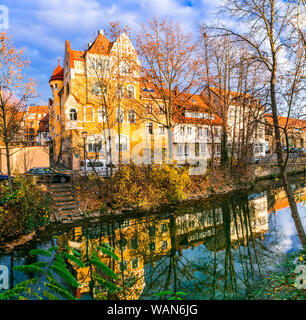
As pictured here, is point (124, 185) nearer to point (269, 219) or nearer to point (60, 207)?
point (60, 207)

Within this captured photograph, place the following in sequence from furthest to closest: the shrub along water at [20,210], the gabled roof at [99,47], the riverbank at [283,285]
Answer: the gabled roof at [99,47] → the shrub along water at [20,210] → the riverbank at [283,285]

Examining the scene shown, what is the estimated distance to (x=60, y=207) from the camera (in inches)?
570

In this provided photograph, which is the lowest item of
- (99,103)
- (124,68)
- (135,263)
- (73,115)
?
(135,263)

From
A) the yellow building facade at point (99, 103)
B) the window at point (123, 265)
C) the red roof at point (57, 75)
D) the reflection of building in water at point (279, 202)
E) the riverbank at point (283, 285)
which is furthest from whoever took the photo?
the red roof at point (57, 75)

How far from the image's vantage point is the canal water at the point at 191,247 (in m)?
7.11

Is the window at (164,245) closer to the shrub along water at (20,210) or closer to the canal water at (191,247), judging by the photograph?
the canal water at (191,247)

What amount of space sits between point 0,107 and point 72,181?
689 centimetres

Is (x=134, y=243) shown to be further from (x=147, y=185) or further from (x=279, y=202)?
(x=279, y=202)

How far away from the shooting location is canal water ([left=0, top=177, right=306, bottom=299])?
23.3ft

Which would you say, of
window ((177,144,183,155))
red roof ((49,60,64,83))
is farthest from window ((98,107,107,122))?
window ((177,144,183,155))

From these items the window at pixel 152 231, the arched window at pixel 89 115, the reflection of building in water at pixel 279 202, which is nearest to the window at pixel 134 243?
the window at pixel 152 231

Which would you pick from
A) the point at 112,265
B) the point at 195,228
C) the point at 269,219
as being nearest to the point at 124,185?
the point at 195,228

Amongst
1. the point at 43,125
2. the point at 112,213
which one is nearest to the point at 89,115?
the point at 112,213

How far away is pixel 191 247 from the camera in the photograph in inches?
406
